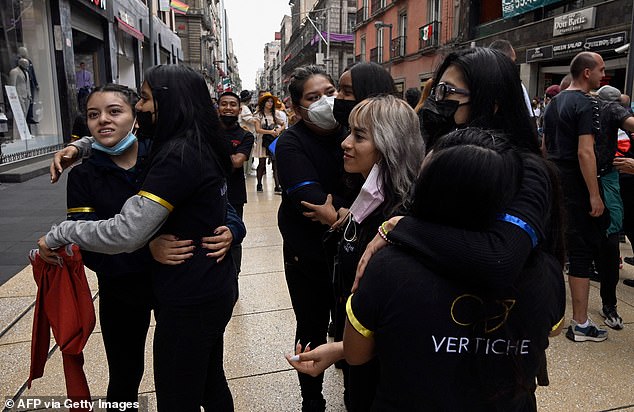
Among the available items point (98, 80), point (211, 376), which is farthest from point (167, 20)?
point (211, 376)

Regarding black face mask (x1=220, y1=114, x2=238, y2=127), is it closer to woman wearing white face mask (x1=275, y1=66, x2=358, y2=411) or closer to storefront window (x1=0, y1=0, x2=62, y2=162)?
woman wearing white face mask (x1=275, y1=66, x2=358, y2=411)

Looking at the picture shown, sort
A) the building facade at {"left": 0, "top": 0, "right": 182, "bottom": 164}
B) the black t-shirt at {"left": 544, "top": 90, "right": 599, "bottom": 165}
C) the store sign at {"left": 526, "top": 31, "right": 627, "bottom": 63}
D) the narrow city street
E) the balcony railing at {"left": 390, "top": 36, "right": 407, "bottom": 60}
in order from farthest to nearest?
the balcony railing at {"left": 390, "top": 36, "right": 407, "bottom": 60} < the store sign at {"left": 526, "top": 31, "right": 627, "bottom": 63} < the building facade at {"left": 0, "top": 0, "right": 182, "bottom": 164} < the black t-shirt at {"left": 544, "top": 90, "right": 599, "bottom": 165} < the narrow city street

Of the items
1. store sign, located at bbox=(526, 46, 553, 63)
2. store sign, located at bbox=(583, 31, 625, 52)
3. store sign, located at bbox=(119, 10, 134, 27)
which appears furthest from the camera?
store sign, located at bbox=(119, 10, 134, 27)

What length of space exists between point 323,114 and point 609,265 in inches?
109

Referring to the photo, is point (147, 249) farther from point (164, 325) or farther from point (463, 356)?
point (463, 356)

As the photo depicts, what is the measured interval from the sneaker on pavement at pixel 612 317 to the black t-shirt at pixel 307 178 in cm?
269

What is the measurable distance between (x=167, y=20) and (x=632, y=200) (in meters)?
31.7

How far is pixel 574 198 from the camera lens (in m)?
3.49

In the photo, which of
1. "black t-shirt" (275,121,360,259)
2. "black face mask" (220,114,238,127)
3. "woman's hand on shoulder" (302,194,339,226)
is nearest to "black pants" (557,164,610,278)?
"black t-shirt" (275,121,360,259)

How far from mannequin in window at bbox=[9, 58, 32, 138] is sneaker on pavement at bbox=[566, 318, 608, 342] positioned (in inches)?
441

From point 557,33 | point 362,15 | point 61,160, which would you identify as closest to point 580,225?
point 61,160

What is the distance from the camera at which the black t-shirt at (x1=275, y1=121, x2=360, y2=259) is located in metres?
2.34

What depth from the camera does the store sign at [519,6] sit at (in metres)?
15.2

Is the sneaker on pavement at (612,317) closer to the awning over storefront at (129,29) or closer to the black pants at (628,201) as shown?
the black pants at (628,201)
